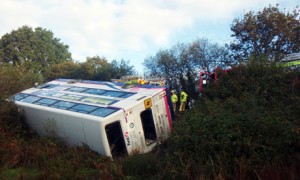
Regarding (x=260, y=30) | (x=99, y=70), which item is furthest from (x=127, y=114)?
(x=99, y=70)

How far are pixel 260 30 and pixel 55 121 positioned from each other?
17.1 meters

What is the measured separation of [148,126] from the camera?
11156 mm

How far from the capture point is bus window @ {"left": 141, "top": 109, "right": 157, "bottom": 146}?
35.7ft

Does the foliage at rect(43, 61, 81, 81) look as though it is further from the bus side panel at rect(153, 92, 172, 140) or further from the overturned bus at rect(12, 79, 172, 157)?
the bus side panel at rect(153, 92, 172, 140)

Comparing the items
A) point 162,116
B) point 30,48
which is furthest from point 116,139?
point 30,48

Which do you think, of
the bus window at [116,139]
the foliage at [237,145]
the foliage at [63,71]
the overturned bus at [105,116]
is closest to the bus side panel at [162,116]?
the overturned bus at [105,116]

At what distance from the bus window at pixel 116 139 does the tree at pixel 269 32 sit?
13.8 m

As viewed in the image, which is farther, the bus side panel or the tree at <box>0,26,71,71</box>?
the tree at <box>0,26,71,71</box>

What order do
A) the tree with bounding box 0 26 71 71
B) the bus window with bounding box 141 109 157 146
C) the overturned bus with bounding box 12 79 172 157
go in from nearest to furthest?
the overturned bus with bounding box 12 79 172 157
the bus window with bounding box 141 109 157 146
the tree with bounding box 0 26 71 71

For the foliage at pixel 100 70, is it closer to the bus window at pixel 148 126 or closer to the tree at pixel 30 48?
the tree at pixel 30 48

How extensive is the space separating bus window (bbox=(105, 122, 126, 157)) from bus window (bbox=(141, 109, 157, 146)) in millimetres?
1153

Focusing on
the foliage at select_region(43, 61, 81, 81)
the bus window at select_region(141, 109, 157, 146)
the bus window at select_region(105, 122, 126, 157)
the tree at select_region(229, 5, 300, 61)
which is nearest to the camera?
the bus window at select_region(105, 122, 126, 157)

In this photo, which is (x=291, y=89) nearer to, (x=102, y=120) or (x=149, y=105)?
(x=149, y=105)

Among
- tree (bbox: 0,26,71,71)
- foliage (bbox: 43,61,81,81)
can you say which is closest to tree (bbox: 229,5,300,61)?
foliage (bbox: 43,61,81,81)
